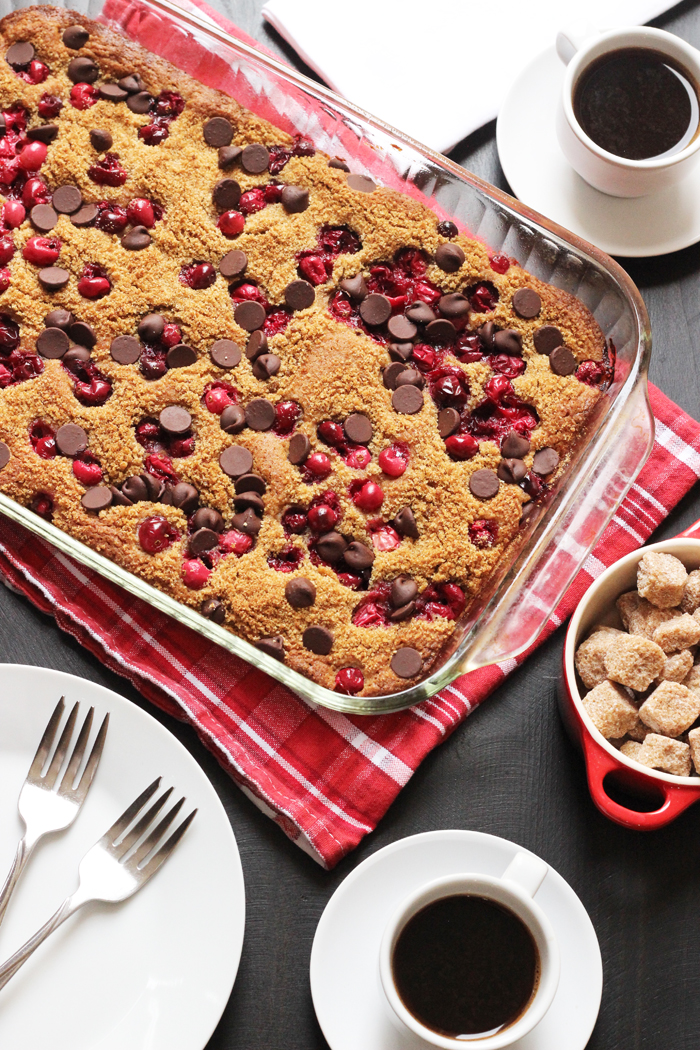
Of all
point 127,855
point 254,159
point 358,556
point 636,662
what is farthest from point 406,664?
point 254,159

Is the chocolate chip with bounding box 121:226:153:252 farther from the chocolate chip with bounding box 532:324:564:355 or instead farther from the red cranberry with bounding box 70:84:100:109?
the chocolate chip with bounding box 532:324:564:355

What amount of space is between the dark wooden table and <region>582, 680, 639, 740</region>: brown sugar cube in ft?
0.66

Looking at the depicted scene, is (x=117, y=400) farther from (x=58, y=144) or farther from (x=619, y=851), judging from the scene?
(x=619, y=851)

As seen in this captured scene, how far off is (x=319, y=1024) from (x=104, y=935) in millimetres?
482

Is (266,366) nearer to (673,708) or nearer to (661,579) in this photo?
(661,579)

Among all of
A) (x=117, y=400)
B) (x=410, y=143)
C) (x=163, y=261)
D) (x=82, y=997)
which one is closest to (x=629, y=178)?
(x=410, y=143)

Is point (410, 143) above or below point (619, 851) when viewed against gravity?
above

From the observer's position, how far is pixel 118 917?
2.06 m

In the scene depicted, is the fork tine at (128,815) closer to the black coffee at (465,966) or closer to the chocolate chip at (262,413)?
the black coffee at (465,966)

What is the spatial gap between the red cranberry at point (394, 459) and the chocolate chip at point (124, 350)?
0.59 metres

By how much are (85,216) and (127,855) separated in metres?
1.40

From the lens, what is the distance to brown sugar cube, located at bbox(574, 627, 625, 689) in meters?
2.07

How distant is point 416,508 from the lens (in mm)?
2119

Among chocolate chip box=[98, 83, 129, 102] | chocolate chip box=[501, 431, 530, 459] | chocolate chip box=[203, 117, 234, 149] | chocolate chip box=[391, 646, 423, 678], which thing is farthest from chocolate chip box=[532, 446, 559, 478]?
chocolate chip box=[98, 83, 129, 102]
